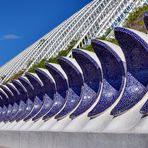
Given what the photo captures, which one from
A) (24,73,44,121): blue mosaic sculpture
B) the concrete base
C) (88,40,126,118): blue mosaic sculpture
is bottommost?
the concrete base

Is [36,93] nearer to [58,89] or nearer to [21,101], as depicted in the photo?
[21,101]

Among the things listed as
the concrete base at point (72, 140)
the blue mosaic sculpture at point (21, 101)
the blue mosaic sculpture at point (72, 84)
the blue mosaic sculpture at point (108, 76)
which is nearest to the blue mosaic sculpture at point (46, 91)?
the concrete base at point (72, 140)

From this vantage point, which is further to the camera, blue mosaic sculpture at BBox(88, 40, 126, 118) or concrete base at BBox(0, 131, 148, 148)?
blue mosaic sculpture at BBox(88, 40, 126, 118)

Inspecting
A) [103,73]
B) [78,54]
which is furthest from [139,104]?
[78,54]

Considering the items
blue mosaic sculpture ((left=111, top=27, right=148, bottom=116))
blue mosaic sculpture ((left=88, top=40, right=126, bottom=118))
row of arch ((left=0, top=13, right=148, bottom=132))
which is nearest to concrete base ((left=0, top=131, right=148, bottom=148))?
row of arch ((left=0, top=13, right=148, bottom=132))

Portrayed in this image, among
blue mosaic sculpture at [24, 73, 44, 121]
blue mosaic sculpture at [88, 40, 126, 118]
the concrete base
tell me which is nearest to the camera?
the concrete base

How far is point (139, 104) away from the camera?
11539mm

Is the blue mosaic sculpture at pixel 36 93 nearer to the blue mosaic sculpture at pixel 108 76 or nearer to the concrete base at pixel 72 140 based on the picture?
the concrete base at pixel 72 140

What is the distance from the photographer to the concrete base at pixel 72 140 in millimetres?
9469

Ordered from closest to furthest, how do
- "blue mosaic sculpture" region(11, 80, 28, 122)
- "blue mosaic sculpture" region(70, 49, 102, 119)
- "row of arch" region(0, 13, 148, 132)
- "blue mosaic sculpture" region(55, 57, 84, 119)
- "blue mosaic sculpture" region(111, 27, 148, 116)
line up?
"blue mosaic sculpture" region(111, 27, 148, 116)
"row of arch" region(0, 13, 148, 132)
"blue mosaic sculpture" region(70, 49, 102, 119)
"blue mosaic sculpture" region(55, 57, 84, 119)
"blue mosaic sculpture" region(11, 80, 28, 122)

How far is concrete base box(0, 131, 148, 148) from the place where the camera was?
947 cm

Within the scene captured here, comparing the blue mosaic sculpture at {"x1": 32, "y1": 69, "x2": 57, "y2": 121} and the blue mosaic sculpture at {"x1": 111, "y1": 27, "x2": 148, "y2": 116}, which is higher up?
the blue mosaic sculpture at {"x1": 32, "y1": 69, "x2": 57, "y2": 121}

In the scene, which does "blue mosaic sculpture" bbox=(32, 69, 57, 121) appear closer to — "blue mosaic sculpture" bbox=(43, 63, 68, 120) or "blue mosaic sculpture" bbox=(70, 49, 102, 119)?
"blue mosaic sculpture" bbox=(43, 63, 68, 120)

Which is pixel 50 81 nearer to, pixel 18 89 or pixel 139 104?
pixel 18 89
